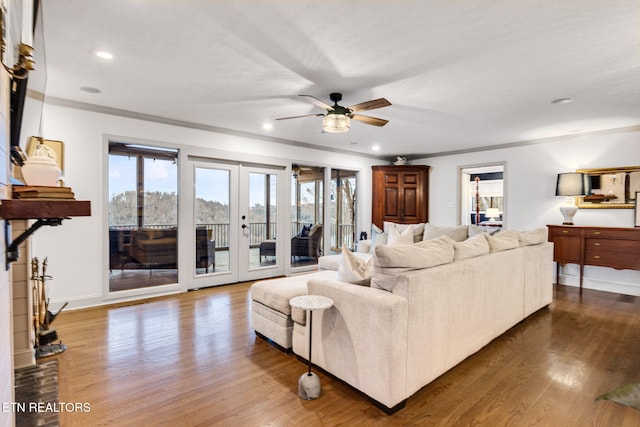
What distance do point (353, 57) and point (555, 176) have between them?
15.2ft

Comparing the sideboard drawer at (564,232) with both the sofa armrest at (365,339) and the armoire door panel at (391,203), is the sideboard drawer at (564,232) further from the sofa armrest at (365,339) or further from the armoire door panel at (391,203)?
the sofa armrest at (365,339)

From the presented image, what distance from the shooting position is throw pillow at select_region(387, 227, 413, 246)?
4.79 meters

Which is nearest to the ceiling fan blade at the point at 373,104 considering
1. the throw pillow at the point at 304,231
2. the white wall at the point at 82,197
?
the white wall at the point at 82,197

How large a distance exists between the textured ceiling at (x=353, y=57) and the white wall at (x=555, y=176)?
0.59m

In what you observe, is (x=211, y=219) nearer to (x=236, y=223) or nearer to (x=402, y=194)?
(x=236, y=223)

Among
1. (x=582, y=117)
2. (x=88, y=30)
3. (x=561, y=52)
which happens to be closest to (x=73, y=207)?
(x=88, y=30)

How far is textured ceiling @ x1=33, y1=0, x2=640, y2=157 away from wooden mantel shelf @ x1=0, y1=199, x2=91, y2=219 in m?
1.38

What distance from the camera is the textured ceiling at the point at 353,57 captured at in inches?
81.0

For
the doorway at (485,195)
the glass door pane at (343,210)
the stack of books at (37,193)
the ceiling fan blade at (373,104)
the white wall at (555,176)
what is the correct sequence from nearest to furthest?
the stack of books at (37,193), the ceiling fan blade at (373,104), the white wall at (555,176), the glass door pane at (343,210), the doorway at (485,195)

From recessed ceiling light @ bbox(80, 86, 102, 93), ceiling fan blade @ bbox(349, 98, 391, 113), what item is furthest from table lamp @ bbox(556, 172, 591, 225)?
→ recessed ceiling light @ bbox(80, 86, 102, 93)

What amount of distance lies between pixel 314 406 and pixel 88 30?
9.90 ft

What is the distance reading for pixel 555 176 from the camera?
5367 mm

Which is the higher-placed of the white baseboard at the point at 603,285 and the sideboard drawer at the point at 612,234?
the sideboard drawer at the point at 612,234

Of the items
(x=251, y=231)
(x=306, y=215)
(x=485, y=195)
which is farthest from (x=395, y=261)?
(x=485, y=195)
